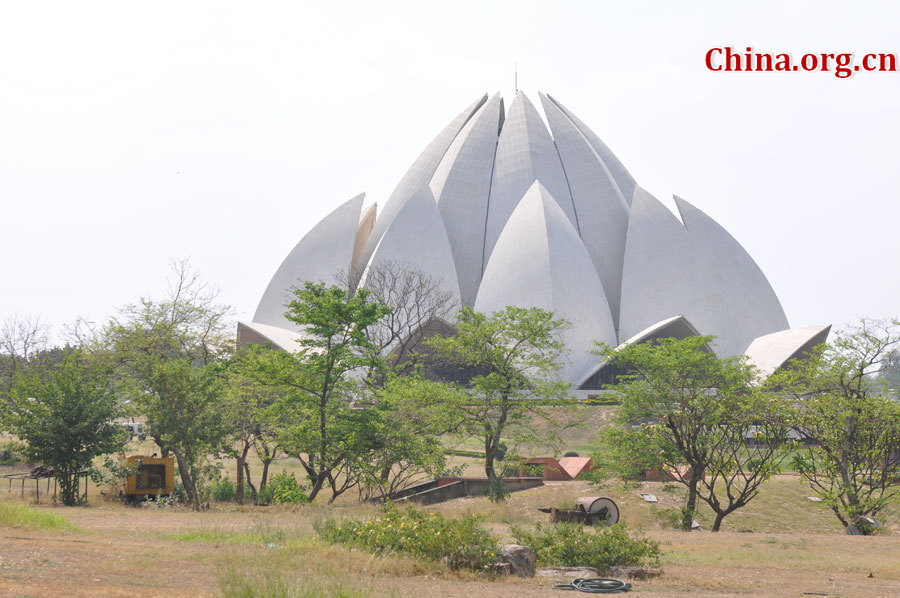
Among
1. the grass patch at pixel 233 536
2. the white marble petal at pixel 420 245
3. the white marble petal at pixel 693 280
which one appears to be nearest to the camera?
the grass patch at pixel 233 536

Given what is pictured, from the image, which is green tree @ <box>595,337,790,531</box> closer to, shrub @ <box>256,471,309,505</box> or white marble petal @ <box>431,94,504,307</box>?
shrub @ <box>256,471,309,505</box>

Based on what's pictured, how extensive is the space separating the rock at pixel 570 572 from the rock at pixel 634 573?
0.66ft

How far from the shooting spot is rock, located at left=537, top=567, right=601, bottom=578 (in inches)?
351

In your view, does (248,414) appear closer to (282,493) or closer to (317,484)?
(282,493)

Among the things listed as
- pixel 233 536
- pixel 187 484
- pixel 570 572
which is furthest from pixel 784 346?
pixel 233 536

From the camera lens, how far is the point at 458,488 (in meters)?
21.6

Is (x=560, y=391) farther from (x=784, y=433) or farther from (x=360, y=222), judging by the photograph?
(x=360, y=222)

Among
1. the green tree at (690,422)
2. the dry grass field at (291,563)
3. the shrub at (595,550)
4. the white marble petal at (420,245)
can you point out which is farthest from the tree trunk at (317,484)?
the white marble petal at (420,245)

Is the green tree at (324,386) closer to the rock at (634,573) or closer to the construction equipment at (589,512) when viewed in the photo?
the construction equipment at (589,512)

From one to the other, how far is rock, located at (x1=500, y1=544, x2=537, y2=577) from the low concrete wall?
1142cm

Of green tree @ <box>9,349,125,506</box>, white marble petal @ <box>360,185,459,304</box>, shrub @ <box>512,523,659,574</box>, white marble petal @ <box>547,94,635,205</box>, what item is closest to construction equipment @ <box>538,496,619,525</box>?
shrub @ <box>512,523,659,574</box>

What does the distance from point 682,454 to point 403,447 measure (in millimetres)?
6230

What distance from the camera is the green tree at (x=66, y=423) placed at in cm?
1800

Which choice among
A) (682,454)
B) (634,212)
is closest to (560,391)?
(682,454)
